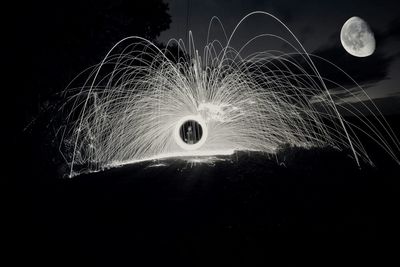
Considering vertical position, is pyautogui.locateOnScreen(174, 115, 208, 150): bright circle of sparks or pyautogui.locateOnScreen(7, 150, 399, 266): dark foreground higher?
pyautogui.locateOnScreen(174, 115, 208, 150): bright circle of sparks

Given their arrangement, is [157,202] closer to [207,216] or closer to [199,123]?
[207,216]

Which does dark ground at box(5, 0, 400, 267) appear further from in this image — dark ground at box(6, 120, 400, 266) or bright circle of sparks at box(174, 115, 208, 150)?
bright circle of sparks at box(174, 115, 208, 150)

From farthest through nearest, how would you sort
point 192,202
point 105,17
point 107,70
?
point 107,70
point 105,17
point 192,202

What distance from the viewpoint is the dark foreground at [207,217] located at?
5160mm

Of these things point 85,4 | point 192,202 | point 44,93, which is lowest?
point 192,202

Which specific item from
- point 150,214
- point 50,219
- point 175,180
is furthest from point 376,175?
point 50,219

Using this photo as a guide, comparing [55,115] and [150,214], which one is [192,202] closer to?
[150,214]

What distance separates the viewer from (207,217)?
21.6ft

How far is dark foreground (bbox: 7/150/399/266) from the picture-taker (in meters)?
5.16

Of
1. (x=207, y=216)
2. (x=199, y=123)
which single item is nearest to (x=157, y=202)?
(x=207, y=216)

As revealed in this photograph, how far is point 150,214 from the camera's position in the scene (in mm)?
6828

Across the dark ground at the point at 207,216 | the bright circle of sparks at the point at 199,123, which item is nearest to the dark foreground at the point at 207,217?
the dark ground at the point at 207,216

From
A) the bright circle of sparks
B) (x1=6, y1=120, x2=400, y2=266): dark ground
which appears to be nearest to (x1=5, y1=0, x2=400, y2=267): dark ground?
(x1=6, y1=120, x2=400, y2=266): dark ground

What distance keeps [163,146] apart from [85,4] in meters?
7.32
